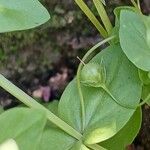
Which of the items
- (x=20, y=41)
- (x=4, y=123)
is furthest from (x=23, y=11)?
(x=20, y=41)

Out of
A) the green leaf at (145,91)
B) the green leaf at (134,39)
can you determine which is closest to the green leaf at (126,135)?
the green leaf at (145,91)

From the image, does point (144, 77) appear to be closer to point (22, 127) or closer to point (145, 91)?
point (145, 91)

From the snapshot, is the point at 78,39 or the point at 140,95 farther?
the point at 78,39

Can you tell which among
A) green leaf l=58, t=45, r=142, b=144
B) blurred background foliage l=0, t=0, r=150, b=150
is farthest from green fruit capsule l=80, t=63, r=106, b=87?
blurred background foliage l=0, t=0, r=150, b=150

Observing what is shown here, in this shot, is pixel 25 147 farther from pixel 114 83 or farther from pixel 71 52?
pixel 71 52

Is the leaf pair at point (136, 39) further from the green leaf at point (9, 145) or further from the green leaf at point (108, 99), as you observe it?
the green leaf at point (9, 145)

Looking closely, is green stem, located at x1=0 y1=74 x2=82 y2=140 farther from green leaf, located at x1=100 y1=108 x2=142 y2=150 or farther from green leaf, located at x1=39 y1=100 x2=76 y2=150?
green leaf, located at x1=100 y1=108 x2=142 y2=150
